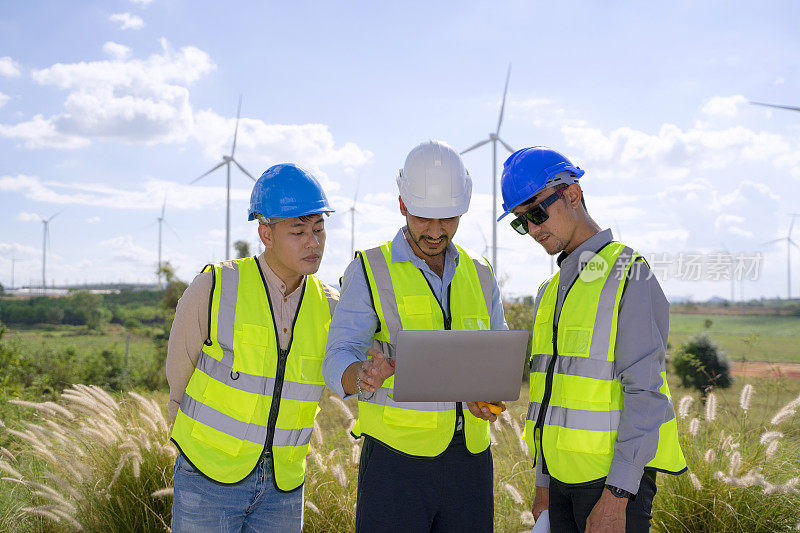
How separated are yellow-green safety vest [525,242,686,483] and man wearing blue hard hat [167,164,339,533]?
145 centimetres

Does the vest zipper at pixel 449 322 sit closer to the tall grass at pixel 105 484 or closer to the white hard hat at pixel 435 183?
the white hard hat at pixel 435 183

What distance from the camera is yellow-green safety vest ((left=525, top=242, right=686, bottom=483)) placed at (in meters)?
3.23

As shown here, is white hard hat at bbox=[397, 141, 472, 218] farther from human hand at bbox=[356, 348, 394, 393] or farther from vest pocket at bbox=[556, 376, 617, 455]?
vest pocket at bbox=[556, 376, 617, 455]

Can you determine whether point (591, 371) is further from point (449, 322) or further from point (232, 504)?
point (232, 504)

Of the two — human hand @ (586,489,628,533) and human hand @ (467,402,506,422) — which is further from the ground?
human hand @ (467,402,506,422)

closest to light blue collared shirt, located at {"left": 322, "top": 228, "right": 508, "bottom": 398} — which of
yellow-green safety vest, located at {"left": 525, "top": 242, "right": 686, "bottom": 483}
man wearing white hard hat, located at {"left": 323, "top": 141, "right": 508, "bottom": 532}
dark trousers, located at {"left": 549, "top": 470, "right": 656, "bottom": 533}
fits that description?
man wearing white hard hat, located at {"left": 323, "top": 141, "right": 508, "bottom": 532}

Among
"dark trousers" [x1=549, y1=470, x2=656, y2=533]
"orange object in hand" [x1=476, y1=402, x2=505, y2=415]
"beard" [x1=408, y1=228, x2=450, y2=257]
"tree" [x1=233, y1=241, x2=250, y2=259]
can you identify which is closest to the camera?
"dark trousers" [x1=549, y1=470, x2=656, y2=533]

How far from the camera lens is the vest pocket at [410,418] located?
334cm

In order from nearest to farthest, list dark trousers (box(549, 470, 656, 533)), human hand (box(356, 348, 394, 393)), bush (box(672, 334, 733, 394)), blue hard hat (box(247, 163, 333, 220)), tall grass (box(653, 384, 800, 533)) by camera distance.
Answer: human hand (box(356, 348, 394, 393)) < dark trousers (box(549, 470, 656, 533)) < blue hard hat (box(247, 163, 333, 220)) < tall grass (box(653, 384, 800, 533)) < bush (box(672, 334, 733, 394))

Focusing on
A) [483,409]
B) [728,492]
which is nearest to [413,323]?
[483,409]

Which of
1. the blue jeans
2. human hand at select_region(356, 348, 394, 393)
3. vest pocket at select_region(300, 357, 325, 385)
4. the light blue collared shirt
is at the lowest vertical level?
the blue jeans

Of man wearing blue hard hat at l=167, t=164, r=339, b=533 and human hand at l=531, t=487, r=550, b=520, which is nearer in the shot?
man wearing blue hard hat at l=167, t=164, r=339, b=533

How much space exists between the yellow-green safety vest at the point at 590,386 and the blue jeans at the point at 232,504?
162 cm

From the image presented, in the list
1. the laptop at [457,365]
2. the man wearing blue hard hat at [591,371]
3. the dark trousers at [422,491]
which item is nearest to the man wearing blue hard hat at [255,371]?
the dark trousers at [422,491]
